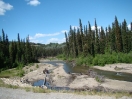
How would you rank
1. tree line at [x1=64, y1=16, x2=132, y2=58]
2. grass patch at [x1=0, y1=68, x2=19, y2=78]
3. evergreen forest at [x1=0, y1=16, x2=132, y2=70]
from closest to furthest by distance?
grass patch at [x1=0, y1=68, x2=19, y2=78], evergreen forest at [x1=0, y1=16, x2=132, y2=70], tree line at [x1=64, y1=16, x2=132, y2=58]

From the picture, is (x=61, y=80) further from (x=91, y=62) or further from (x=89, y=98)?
(x=91, y=62)

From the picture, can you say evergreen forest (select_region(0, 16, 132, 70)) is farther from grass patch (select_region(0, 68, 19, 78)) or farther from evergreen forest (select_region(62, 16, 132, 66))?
grass patch (select_region(0, 68, 19, 78))

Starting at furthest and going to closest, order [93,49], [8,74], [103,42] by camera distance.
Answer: [103,42] < [93,49] < [8,74]

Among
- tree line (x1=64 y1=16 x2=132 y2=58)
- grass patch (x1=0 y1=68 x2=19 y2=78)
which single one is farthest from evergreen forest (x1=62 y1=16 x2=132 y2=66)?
grass patch (x1=0 y1=68 x2=19 y2=78)

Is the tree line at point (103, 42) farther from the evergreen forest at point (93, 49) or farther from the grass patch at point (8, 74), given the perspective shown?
the grass patch at point (8, 74)

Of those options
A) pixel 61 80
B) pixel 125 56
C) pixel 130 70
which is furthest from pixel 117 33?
pixel 61 80

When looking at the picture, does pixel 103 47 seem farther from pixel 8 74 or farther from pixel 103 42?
pixel 8 74

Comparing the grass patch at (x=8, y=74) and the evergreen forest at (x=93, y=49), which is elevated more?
the evergreen forest at (x=93, y=49)

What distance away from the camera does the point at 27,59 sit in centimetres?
9588

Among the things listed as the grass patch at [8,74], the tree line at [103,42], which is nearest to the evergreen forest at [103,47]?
the tree line at [103,42]

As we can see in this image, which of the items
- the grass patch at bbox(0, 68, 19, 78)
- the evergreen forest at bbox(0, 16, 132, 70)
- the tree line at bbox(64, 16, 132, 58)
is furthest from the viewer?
the tree line at bbox(64, 16, 132, 58)

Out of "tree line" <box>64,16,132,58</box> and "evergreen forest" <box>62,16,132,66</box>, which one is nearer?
"evergreen forest" <box>62,16,132,66</box>

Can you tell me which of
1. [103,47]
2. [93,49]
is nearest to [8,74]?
[93,49]

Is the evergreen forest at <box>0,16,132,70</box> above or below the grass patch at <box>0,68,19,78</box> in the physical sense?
above
